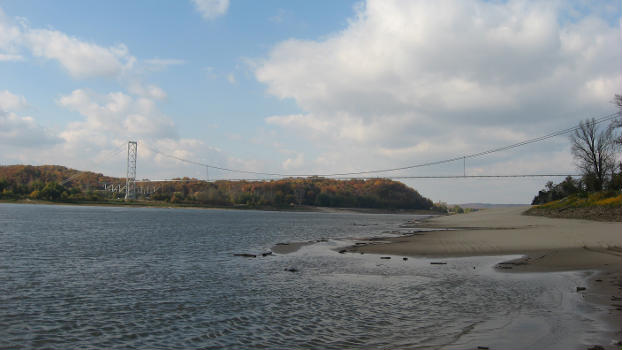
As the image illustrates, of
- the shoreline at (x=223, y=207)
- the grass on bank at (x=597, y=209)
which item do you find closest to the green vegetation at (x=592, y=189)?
the grass on bank at (x=597, y=209)

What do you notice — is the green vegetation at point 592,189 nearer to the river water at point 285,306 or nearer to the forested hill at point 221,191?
the river water at point 285,306

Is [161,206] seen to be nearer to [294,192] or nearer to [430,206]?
[294,192]

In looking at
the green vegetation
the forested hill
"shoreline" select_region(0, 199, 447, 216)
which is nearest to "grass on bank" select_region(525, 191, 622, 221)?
the green vegetation

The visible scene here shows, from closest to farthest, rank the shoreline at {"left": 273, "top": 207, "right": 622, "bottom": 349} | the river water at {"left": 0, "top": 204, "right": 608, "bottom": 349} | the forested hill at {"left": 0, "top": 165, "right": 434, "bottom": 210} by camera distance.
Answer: the river water at {"left": 0, "top": 204, "right": 608, "bottom": 349} < the shoreline at {"left": 273, "top": 207, "right": 622, "bottom": 349} < the forested hill at {"left": 0, "top": 165, "right": 434, "bottom": 210}

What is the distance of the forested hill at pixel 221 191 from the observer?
129 meters

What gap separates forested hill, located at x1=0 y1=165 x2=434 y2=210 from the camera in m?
129

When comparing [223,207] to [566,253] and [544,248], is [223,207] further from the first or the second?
[566,253]

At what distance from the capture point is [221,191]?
525 ft

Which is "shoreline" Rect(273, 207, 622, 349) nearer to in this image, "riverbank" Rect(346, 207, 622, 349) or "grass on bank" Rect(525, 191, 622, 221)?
"riverbank" Rect(346, 207, 622, 349)

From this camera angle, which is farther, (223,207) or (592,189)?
(223,207)

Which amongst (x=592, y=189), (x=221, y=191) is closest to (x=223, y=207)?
(x=221, y=191)

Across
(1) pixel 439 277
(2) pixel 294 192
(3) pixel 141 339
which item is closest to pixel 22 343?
(3) pixel 141 339

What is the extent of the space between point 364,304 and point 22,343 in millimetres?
7100

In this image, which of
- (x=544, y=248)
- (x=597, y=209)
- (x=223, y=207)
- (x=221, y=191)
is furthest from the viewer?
(x=221, y=191)
